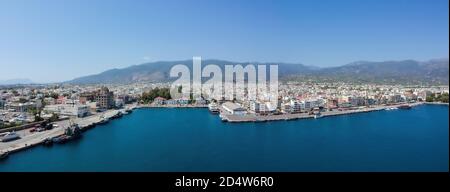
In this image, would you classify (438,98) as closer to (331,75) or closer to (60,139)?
(60,139)

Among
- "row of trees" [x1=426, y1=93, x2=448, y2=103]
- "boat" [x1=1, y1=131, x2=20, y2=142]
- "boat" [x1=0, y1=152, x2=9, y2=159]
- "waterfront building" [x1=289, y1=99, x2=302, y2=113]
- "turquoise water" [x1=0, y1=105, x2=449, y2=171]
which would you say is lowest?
"turquoise water" [x1=0, y1=105, x2=449, y2=171]

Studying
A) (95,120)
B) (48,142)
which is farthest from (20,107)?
(48,142)

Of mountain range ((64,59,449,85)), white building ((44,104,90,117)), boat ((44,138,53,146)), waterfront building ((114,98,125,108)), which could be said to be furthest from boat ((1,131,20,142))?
mountain range ((64,59,449,85))

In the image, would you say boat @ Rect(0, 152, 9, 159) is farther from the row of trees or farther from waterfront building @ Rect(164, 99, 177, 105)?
the row of trees

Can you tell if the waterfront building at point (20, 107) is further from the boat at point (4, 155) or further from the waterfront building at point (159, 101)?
the boat at point (4, 155)

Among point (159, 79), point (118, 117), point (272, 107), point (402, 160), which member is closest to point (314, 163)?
point (402, 160)

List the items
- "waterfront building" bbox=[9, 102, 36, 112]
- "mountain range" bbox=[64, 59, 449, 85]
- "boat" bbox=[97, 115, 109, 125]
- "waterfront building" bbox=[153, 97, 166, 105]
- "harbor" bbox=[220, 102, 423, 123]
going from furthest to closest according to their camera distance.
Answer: "mountain range" bbox=[64, 59, 449, 85] < "waterfront building" bbox=[153, 97, 166, 105] < "waterfront building" bbox=[9, 102, 36, 112] < "harbor" bbox=[220, 102, 423, 123] < "boat" bbox=[97, 115, 109, 125]

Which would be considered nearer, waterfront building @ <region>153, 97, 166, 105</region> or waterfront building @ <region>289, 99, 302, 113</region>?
waterfront building @ <region>289, 99, 302, 113</region>

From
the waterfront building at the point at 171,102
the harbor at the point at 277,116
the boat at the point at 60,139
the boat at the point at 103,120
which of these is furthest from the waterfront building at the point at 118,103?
the boat at the point at 60,139
